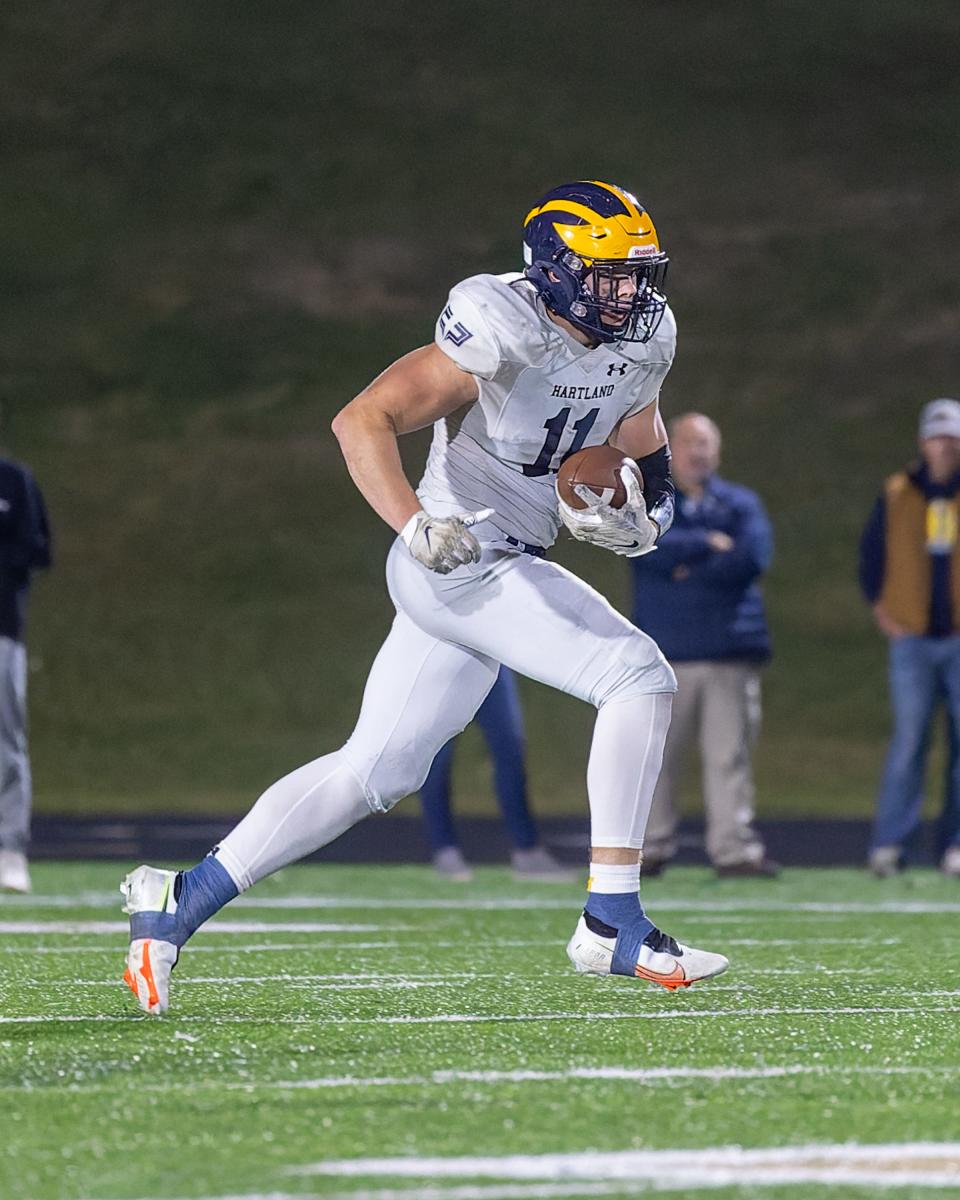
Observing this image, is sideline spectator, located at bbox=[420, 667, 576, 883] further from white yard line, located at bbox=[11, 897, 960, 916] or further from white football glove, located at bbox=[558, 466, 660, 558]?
white football glove, located at bbox=[558, 466, 660, 558]

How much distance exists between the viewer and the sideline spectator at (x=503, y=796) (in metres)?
9.00

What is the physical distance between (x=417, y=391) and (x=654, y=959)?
1241 mm

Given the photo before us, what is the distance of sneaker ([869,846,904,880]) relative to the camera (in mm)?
9602

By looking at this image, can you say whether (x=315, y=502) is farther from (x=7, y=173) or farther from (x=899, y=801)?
(x=899, y=801)

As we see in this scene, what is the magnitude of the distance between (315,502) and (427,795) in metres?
17.5

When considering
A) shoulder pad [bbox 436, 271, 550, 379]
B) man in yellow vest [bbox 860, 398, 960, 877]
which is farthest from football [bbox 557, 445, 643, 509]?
man in yellow vest [bbox 860, 398, 960, 877]

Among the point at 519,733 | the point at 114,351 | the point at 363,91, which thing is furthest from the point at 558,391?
the point at 363,91

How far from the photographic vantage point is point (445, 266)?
28.7 m

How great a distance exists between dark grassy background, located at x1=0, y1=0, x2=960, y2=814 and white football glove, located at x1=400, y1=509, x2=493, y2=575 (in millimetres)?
18320

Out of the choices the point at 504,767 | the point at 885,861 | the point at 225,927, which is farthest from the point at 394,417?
the point at 885,861

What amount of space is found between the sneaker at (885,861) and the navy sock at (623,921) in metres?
5.05

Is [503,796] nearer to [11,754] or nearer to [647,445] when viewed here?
[11,754]

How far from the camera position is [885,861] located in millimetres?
9625

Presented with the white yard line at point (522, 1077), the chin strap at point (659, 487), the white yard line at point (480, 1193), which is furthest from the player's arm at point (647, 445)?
the white yard line at point (480, 1193)
